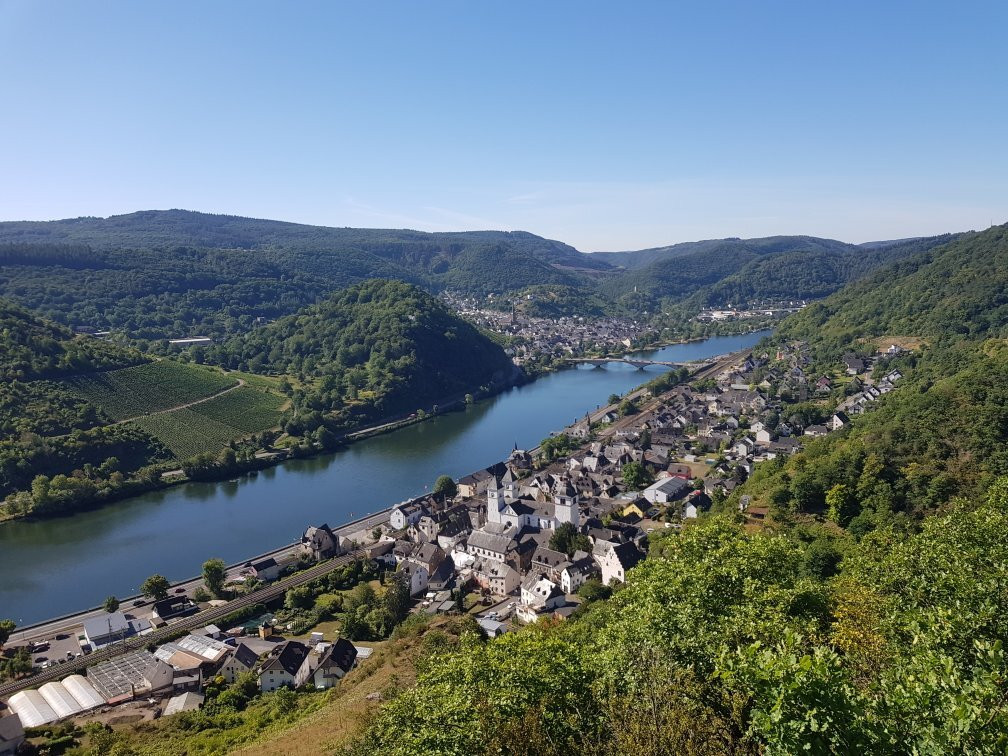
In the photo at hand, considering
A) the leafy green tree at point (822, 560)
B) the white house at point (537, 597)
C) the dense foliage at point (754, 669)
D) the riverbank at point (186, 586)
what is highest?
the dense foliage at point (754, 669)

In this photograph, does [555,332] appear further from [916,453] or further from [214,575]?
[916,453]

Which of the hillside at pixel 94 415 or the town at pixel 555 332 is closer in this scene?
the hillside at pixel 94 415

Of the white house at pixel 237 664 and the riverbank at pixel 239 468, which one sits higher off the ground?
the riverbank at pixel 239 468

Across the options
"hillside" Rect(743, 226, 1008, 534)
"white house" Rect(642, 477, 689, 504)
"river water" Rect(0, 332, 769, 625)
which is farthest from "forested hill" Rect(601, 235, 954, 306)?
"white house" Rect(642, 477, 689, 504)

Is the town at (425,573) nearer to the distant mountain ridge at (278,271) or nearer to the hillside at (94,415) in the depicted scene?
the hillside at (94,415)

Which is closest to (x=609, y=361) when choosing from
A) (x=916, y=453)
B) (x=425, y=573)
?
(x=425, y=573)

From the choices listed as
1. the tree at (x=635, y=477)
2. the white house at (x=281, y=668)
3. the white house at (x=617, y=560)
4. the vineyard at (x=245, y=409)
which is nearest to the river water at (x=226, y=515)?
the vineyard at (x=245, y=409)

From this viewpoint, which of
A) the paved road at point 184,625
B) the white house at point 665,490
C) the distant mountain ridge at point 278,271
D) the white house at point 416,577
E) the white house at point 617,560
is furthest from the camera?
the distant mountain ridge at point 278,271
